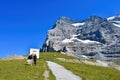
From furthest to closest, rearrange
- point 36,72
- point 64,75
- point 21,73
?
point 36,72, point 64,75, point 21,73

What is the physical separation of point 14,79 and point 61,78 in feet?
26.4

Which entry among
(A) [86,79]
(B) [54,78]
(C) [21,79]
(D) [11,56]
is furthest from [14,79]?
(D) [11,56]

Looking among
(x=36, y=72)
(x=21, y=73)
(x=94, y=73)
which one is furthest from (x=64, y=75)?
(x=94, y=73)

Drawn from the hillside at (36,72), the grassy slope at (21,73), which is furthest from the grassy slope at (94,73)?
the grassy slope at (21,73)

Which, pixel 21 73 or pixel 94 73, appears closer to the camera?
pixel 21 73

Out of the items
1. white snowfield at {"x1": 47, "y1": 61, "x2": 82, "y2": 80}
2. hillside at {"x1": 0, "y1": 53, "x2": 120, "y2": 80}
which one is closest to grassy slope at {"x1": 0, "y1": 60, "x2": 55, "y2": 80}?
hillside at {"x1": 0, "y1": 53, "x2": 120, "y2": 80}

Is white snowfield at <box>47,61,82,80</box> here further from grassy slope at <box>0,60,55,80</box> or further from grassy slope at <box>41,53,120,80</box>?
grassy slope at <box>41,53,120,80</box>

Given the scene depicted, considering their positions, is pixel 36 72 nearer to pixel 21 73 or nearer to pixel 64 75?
pixel 21 73

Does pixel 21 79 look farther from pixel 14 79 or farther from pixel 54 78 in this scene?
pixel 54 78

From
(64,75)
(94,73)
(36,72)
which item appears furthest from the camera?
(94,73)

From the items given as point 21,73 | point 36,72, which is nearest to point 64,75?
point 36,72

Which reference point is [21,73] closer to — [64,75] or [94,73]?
[64,75]

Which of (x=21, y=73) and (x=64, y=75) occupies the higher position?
(x=21, y=73)

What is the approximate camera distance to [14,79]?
38.8 m
